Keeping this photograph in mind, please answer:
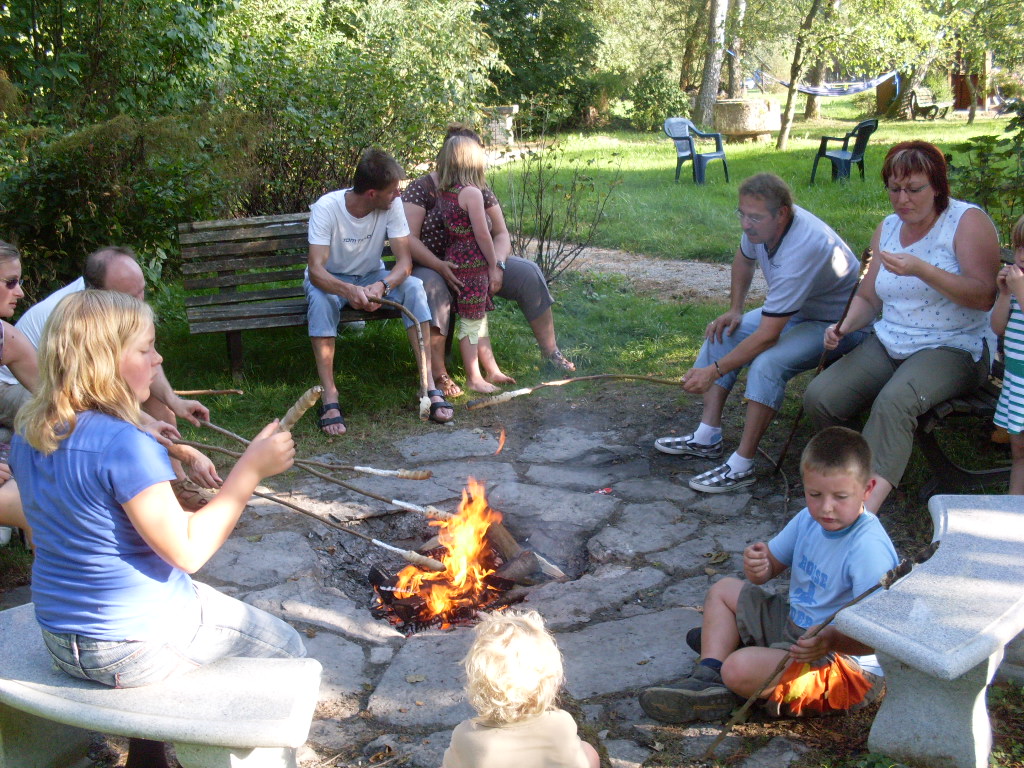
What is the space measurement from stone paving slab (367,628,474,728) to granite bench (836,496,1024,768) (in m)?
1.29

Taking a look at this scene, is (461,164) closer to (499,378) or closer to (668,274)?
(499,378)

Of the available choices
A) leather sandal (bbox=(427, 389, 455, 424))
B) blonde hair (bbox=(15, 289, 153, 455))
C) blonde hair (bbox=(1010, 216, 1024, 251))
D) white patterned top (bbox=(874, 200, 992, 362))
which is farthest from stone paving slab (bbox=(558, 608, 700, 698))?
leather sandal (bbox=(427, 389, 455, 424))

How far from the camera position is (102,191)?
259 inches

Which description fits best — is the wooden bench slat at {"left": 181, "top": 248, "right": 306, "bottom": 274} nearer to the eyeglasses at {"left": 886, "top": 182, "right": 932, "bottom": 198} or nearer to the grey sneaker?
the eyeglasses at {"left": 886, "top": 182, "right": 932, "bottom": 198}

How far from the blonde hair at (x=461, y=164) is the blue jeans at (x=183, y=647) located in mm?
3823

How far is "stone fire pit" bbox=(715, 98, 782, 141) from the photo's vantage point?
1838 cm

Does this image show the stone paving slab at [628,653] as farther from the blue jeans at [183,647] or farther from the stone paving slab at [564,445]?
the stone paving slab at [564,445]

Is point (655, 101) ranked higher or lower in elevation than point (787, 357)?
higher

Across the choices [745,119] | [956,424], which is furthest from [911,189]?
[745,119]

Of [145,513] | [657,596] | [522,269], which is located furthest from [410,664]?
[522,269]

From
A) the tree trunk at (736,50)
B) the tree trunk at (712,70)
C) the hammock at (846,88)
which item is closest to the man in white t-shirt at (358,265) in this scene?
the tree trunk at (736,50)

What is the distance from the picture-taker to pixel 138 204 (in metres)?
6.68

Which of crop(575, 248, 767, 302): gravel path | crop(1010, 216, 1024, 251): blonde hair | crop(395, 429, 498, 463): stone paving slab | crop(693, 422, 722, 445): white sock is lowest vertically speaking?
crop(395, 429, 498, 463): stone paving slab

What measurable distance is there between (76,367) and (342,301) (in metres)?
3.58
